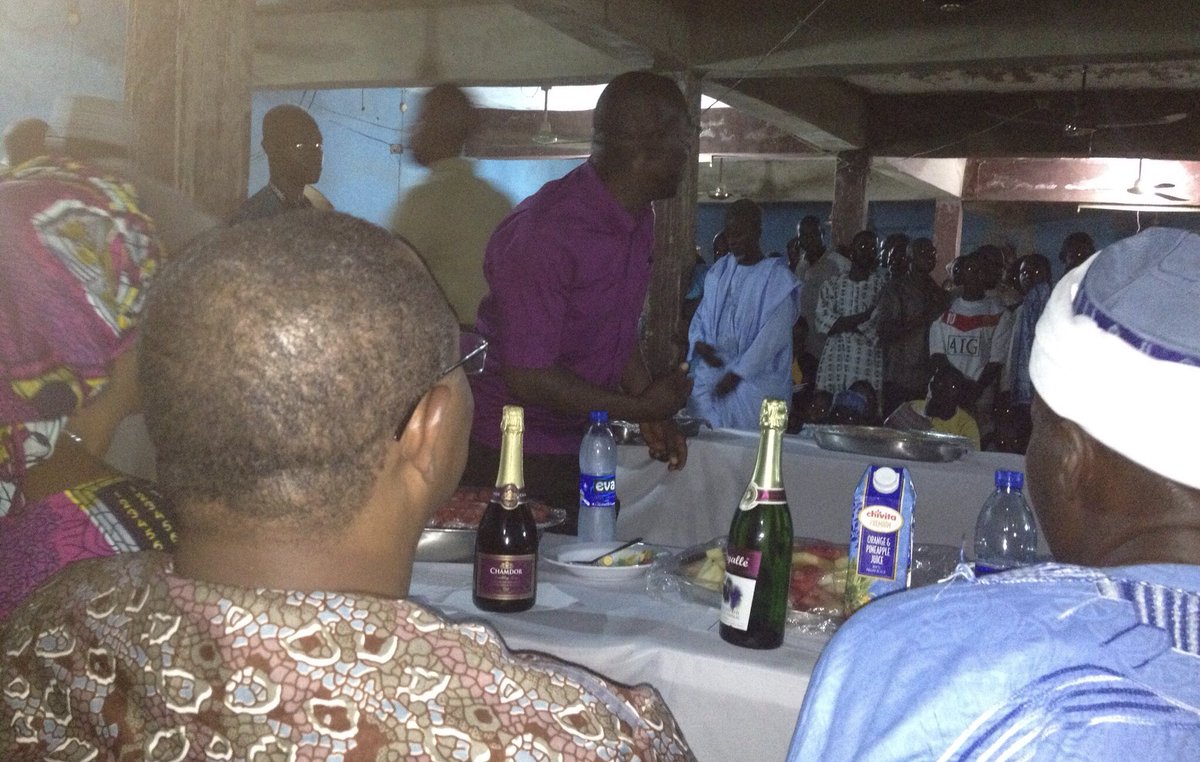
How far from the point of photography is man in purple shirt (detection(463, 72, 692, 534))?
2602 mm

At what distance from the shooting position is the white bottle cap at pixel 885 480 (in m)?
1.60

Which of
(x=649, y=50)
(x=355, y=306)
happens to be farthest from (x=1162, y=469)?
(x=649, y=50)

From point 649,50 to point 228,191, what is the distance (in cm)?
405

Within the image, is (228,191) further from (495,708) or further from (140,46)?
(495,708)

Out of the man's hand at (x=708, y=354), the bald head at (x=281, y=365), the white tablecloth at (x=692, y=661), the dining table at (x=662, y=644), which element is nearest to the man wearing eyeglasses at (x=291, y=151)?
the dining table at (x=662, y=644)

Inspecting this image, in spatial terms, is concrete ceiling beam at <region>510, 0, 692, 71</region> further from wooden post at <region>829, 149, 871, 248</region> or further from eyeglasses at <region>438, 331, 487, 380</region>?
eyeglasses at <region>438, 331, 487, 380</region>

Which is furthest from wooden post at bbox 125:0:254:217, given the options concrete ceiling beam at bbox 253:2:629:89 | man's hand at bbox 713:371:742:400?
concrete ceiling beam at bbox 253:2:629:89

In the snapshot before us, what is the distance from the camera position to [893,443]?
3.38m

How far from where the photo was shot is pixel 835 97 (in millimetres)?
9164

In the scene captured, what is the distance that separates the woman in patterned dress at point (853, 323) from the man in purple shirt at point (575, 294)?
4.51 metres

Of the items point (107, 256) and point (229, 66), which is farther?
point (229, 66)

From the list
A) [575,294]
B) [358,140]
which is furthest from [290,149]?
[358,140]

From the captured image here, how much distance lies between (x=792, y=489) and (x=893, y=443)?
371 mm

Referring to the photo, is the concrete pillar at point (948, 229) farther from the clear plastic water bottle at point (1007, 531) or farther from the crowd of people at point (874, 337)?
the clear plastic water bottle at point (1007, 531)
